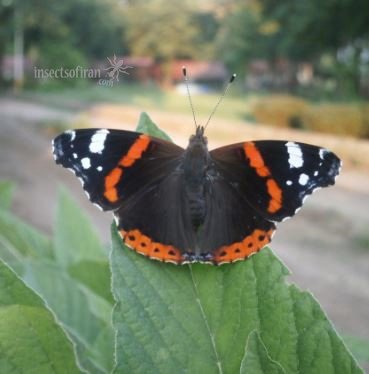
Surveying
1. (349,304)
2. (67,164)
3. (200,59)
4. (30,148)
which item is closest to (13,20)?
(30,148)

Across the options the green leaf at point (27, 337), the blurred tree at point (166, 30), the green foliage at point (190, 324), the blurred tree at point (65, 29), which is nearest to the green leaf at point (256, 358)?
the green foliage at point (190, 324)

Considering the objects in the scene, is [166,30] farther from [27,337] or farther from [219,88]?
[27,337]

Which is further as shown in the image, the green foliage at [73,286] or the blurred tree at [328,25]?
the blurred tree at [328,25]

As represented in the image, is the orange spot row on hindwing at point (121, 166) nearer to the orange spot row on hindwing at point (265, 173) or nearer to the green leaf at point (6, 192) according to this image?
the orange spot row on hindwing at point (265, 173)

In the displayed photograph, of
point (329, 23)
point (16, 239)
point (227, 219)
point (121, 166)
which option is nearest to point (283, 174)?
point (227, 219)

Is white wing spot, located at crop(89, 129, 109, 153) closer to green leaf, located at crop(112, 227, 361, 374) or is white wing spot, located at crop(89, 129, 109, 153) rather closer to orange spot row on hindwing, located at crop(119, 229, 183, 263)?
orange spot row on hindwing, located at crop(119, 229, 183, 263)

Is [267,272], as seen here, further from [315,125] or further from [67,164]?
[315,125]

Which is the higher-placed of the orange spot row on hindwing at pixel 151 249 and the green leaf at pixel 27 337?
the orange spot row on hindwing at pixel 151 249
